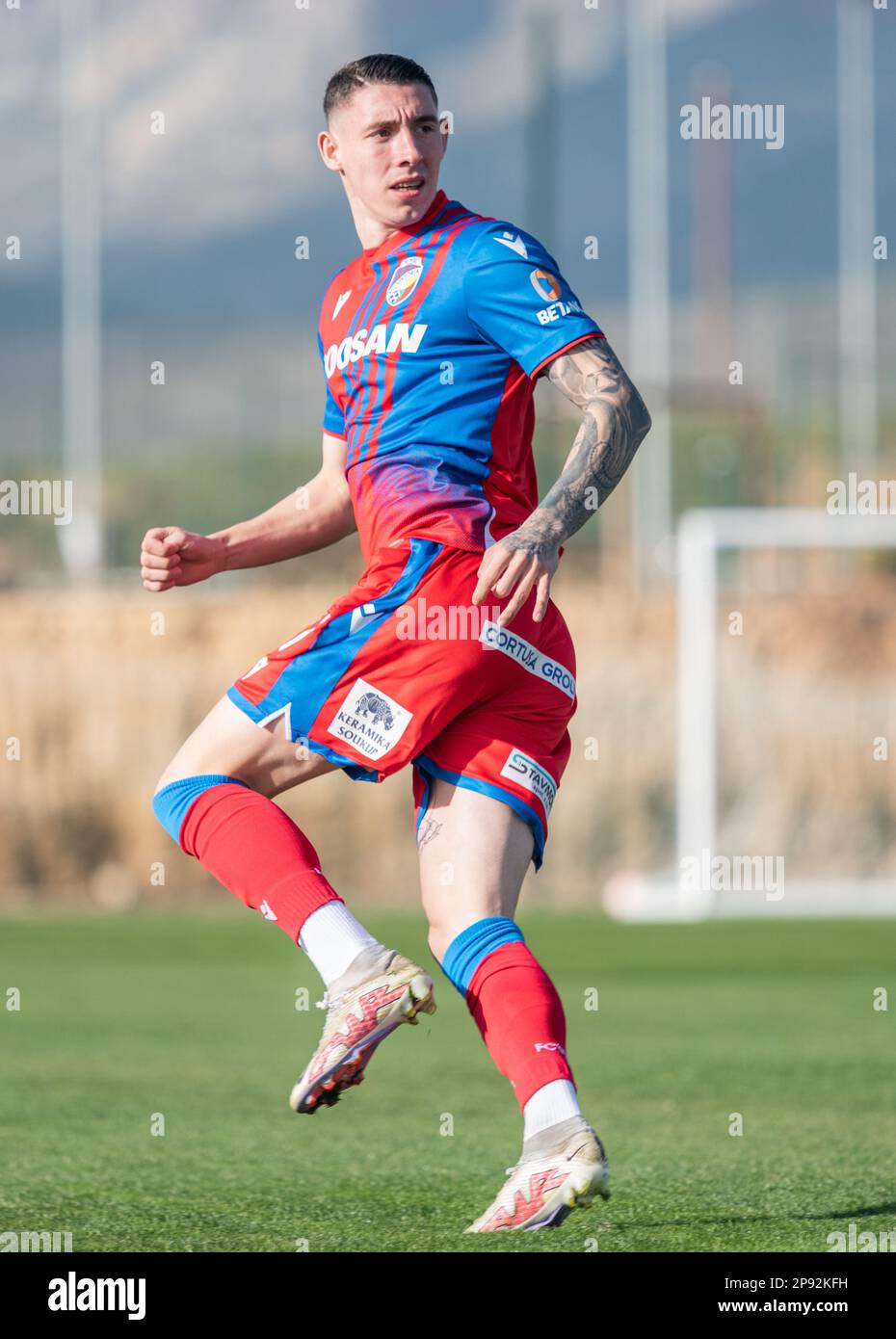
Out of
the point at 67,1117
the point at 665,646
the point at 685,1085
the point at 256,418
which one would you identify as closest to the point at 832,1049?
the point at 685,1085

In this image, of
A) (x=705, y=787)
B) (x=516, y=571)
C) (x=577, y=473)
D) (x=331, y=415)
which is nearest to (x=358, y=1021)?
(x=516, y=571)

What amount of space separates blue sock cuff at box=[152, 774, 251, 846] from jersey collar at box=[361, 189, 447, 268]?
1.04 metres

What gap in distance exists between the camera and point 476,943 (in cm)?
368

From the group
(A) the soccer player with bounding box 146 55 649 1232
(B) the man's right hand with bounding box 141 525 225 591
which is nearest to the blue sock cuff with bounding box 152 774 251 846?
(A) the soccer player with bounding box 146 55 649 1232

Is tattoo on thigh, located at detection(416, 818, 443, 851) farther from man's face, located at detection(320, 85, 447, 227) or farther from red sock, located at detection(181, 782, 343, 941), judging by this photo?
man's face, located at detection(320, 85, 447, 227)

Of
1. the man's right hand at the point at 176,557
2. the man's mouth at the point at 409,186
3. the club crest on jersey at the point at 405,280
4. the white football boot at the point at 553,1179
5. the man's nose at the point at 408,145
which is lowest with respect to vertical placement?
the white football boot at the point at 553,1179

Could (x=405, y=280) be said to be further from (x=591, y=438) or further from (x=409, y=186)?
(x=591, y=438)

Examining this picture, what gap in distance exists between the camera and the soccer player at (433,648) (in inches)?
138

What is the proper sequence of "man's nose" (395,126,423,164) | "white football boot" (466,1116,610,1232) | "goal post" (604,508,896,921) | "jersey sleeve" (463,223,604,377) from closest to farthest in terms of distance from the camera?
"white football boot" (466,1116,610,1232) < "jersey sleeve" (463,223,604,377) < "man's nose" (395,126,423,164) < "goal post" (604,508,896,921)

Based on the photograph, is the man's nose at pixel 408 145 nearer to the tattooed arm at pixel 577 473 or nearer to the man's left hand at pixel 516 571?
the tattooed arm at pixel 577 473

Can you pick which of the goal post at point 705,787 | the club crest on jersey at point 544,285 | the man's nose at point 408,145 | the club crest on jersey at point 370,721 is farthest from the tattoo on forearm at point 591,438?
the goal post at point 705,787

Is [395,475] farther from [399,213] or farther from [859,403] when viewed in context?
[859,403]

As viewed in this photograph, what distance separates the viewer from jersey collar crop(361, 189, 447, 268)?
3869 mm
